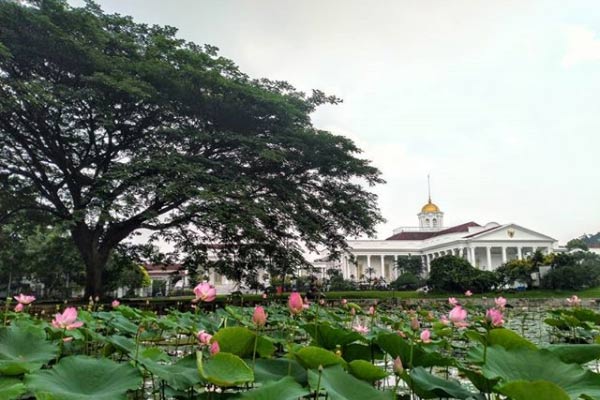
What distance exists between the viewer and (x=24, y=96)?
10.2 metres

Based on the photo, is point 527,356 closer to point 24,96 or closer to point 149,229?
point 24,96

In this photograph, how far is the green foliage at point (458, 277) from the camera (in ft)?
73.4

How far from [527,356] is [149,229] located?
45.8ft

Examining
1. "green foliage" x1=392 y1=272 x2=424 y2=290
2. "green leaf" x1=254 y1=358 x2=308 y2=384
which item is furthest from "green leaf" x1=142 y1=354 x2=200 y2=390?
"green foliage" x1=392 y1=272 x2=424 y2=290

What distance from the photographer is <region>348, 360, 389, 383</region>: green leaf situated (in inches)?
64.8

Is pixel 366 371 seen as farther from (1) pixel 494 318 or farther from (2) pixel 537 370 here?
(1) pixel 494 318

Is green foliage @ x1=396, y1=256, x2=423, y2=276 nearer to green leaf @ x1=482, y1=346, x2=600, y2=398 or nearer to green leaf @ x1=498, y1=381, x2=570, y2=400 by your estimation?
green leaf @ x1=482, y1=346, x2=600, y2=398

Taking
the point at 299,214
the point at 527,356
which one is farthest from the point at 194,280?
the point at 527,356

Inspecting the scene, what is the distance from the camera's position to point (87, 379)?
1587 millimetres

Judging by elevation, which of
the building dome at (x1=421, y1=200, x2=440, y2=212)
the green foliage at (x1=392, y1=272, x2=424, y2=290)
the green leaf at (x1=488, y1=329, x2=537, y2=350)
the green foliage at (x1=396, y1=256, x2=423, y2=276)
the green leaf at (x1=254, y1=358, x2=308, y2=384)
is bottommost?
the green leaf at (x1=254, y1=358, x2=308, y2=384)

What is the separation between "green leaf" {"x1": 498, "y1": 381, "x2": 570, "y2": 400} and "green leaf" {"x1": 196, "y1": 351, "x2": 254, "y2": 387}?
733 millimetres

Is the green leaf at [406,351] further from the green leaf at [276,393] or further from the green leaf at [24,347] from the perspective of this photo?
the green leaf at [24,347]

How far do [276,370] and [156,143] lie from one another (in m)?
12.4

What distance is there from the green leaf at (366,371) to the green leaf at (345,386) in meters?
0.14
